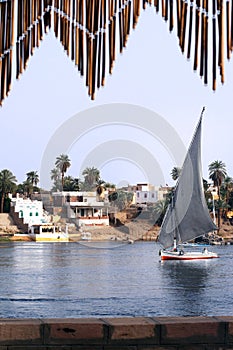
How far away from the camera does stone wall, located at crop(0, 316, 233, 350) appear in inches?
177

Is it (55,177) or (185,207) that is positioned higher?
(55,177)

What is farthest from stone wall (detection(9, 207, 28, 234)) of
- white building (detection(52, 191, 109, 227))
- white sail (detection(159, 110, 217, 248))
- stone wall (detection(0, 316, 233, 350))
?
stone wall (detection(0, 316, 233, 350))

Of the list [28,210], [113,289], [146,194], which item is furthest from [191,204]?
[146,194]

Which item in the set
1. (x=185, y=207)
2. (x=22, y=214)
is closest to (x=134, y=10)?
(x=185, y=207)

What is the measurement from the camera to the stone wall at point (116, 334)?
4.51 m

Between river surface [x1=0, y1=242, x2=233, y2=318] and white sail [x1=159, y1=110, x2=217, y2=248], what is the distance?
4.11 metres

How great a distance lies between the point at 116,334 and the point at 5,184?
11142 cm

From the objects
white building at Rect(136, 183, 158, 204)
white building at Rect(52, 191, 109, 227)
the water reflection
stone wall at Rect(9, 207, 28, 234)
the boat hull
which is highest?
white building at Rect(136, 183, 158, 204)

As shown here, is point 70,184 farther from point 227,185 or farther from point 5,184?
point 227,185

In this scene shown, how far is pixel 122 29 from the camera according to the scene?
211 centimetres

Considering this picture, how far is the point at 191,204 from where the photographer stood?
59.3 meters

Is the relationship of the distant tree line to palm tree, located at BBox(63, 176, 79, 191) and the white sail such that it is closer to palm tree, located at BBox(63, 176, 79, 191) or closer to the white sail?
palm tree, located at BBox(63, 176, 79, 191)

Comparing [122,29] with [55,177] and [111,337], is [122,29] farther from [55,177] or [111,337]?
[55,177]

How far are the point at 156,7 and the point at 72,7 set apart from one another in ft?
0.86
